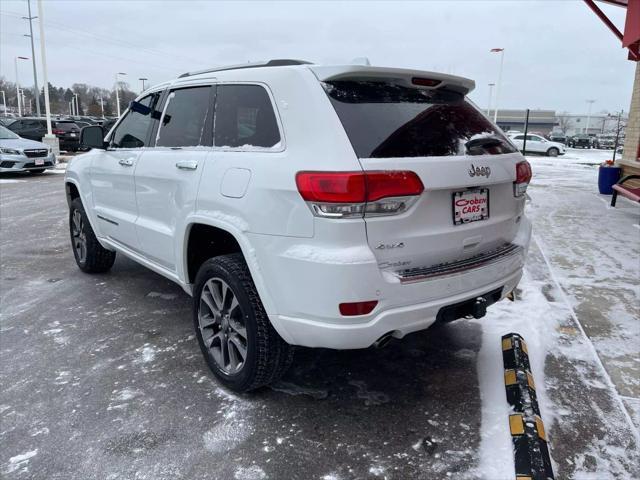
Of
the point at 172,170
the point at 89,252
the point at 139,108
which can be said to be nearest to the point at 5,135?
the point at 89,252

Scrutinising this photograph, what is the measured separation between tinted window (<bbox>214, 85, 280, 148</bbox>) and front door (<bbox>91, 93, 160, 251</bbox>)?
3.54ft

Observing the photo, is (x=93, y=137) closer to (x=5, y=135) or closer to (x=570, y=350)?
(x=570, y=350)

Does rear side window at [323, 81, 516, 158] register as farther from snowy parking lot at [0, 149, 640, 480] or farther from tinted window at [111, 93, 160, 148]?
tinted window at [111, 93, 160, 148]

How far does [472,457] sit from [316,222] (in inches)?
55.4

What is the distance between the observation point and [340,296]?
7.68 feet

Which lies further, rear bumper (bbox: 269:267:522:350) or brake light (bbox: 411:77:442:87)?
brake light (bbox: 411:77:442:87)

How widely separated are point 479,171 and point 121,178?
293 cm

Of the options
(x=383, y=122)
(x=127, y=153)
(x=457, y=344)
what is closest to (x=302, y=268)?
(x=383, y=122)

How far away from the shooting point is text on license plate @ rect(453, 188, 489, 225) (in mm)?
2672

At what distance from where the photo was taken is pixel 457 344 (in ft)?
12.4

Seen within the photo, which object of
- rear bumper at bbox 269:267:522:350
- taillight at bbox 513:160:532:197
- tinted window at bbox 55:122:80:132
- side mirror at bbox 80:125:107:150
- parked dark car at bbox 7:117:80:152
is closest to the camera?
rear bumper at bbox 269:267:522:350

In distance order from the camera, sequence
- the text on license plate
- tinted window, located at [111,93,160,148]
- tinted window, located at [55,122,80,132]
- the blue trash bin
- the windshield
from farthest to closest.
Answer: tinted window, located at [55,122,80,132]
the windshield
the blue trash bin
tinted window, located at [111,93,160,148]
the text on license plate

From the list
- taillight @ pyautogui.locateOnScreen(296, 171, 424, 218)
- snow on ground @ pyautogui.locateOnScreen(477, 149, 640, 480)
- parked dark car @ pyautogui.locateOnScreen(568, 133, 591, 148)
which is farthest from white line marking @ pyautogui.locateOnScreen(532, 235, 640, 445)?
parked dark car @ pyautogui.locateOnScreen(568, 133, 591, 148)

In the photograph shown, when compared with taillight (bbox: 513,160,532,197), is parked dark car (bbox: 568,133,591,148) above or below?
above
